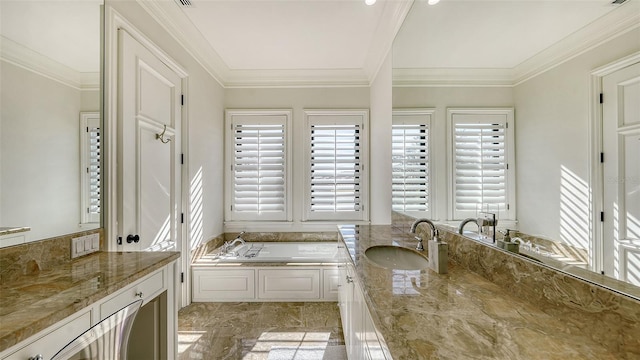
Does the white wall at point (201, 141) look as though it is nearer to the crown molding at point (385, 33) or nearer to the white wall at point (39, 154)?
the white wall at point (39, 154)

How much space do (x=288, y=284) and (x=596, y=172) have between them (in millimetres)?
2496

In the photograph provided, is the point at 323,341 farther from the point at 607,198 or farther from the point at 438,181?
the point at 607,198

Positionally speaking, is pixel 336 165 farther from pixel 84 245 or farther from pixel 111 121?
pixel 84 245

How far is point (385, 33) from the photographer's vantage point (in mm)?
2273

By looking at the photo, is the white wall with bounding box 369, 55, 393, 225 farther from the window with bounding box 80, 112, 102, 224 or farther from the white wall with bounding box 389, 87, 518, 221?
the window with bounding box 80, 112, 102, 224

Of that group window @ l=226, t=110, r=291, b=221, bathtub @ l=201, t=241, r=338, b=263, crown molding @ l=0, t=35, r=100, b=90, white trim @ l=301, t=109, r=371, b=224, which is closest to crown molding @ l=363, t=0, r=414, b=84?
white trim @ l=301, t=109, r=371, b=224

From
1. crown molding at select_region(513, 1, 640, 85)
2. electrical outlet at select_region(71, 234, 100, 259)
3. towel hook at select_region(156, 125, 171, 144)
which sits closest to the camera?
crown molding at select_region(513, 1, 640, 85)

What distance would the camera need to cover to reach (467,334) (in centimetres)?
65

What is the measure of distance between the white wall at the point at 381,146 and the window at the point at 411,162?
265mm

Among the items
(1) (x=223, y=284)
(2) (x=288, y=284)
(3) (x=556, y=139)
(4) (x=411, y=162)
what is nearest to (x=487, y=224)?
(3) (x=556, y=139)

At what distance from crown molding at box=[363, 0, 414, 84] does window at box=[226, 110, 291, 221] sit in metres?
1.22

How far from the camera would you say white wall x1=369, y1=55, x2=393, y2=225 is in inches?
96.6

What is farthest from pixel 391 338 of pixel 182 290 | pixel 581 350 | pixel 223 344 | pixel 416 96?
pixel 182 290

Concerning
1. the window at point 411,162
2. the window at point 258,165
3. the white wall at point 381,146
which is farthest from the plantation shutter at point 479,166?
the window at point 258,165
